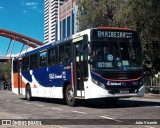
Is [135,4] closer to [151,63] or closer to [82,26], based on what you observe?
[151,63]

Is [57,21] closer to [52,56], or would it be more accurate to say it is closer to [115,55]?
[52,56]

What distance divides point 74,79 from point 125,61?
8.43 feet

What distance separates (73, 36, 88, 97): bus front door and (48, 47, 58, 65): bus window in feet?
8.12

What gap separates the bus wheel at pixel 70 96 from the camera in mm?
17984

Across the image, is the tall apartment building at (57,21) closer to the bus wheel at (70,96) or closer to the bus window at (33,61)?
the bus window at (33,61)

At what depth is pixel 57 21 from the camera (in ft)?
572

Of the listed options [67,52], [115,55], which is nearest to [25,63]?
[67,52]

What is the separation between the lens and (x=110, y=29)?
16.9 m

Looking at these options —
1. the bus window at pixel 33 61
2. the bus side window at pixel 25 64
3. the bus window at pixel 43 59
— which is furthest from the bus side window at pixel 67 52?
the bus side window at pixel 25 64

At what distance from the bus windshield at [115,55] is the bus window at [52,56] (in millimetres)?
4059

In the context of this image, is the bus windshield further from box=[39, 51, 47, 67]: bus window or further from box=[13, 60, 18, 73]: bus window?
box=[13, 60, 18, 73]: bus window

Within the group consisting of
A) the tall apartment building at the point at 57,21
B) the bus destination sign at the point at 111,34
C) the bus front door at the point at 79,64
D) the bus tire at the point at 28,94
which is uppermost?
the tall apartment building at the point at 57,21

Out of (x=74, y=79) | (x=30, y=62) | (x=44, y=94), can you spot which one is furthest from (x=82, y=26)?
(x=74, y=79)

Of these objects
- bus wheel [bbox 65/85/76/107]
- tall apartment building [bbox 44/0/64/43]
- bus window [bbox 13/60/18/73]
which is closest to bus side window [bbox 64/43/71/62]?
bus wheel [bbox 65/85/76/107]
